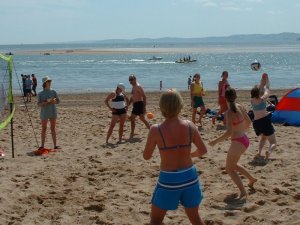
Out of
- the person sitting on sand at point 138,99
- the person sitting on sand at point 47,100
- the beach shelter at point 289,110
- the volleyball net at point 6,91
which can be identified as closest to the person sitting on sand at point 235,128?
the volleyball net at point 6,91

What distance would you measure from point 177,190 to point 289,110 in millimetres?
8098

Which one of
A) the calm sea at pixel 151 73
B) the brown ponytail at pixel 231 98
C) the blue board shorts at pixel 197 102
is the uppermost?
the brown ponytail at pixel 231 98

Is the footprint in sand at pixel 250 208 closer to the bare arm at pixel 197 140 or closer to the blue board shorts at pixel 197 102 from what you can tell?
the bare arm at pixel 197 140

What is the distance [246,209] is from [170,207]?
1.80m

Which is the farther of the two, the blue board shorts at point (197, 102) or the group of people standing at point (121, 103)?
the blue board shorts at point (197, 102)

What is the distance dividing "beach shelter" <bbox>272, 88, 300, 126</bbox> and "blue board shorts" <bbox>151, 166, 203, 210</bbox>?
7.79 m

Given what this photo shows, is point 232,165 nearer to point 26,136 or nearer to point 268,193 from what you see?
point 268,193

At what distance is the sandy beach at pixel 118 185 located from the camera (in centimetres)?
516

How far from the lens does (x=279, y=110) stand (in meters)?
11.4

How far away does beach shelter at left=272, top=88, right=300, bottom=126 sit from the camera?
436 inches

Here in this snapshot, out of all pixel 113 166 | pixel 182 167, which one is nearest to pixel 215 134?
pixel 113 166

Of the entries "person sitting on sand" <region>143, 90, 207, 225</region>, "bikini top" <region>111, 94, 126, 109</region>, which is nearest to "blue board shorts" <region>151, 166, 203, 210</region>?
"person sitting on sand" <region>143, 90, 207, 225</region>

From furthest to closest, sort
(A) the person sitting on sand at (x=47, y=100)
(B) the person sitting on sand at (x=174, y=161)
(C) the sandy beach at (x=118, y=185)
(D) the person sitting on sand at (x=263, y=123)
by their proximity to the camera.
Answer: (A) the person sitting on sand at (x=47, y=100)
(D) the person sitting on sand at (x=263, y=123)
(C) the sandy beach at (x=118, y=185)
(B) the person sitting on sand at (x=174, y=161)

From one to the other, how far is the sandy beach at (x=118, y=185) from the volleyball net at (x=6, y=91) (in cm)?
69
